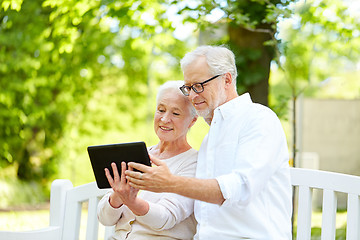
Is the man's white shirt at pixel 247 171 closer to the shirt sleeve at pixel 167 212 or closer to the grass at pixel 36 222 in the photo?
the shirt sleeve at pixel 167 212

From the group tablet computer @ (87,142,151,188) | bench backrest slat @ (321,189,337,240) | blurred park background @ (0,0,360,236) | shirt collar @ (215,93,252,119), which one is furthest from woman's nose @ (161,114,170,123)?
blurred park background @ (0,0,360,236)

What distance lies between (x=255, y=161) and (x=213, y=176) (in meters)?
0.27

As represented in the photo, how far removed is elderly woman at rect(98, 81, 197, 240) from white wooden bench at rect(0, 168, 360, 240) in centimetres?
36

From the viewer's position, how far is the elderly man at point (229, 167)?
191 centimetres

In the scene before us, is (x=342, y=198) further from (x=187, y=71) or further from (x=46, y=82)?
(x=187, y=71)

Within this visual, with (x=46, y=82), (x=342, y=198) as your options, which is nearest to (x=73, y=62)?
(x=46, y=82)

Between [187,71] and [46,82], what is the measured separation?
6.45 m

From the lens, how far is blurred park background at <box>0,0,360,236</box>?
4055mm

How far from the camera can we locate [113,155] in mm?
2057

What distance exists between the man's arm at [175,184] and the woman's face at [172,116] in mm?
527

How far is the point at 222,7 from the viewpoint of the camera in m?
3.73

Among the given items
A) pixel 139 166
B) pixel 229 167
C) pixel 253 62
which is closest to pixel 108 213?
pixel 139 166

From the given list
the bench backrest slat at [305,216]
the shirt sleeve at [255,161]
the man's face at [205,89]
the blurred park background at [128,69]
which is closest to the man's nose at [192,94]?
the man's face at [205,89]

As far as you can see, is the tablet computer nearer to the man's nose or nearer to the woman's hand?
the woman's hand
